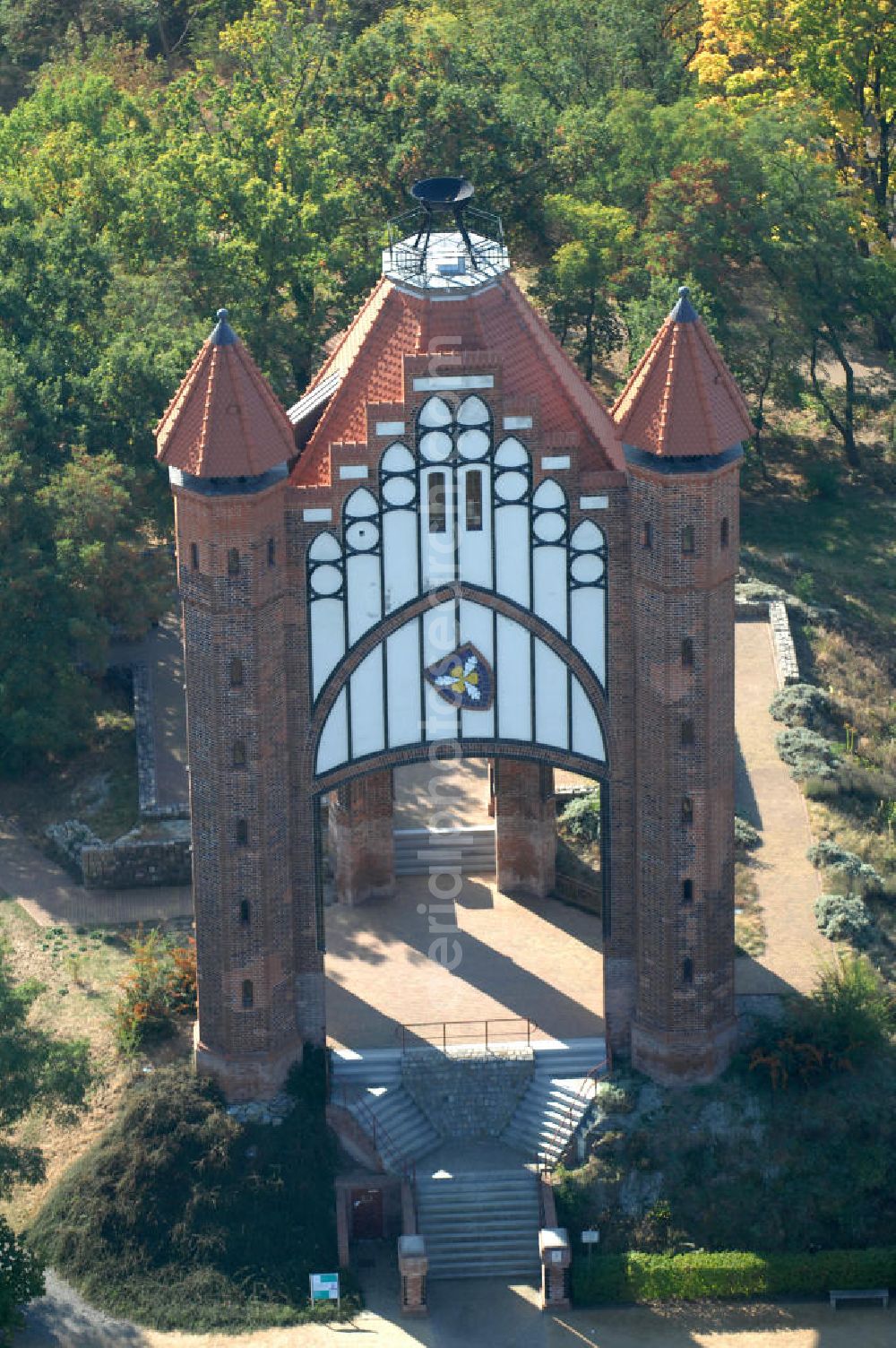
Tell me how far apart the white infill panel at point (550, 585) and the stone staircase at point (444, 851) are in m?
13.6

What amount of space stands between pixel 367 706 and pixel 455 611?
297cm

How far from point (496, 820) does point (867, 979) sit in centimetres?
1097

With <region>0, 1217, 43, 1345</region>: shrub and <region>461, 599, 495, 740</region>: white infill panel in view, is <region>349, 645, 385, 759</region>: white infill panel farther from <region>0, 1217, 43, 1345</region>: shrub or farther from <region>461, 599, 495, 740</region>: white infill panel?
<region>0, 1217, 43, 1345</region>: shrub

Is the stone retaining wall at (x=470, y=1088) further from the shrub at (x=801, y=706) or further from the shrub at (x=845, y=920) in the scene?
the shrub at (x=801, y=706)

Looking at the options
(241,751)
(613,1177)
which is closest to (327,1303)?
(613,1177)

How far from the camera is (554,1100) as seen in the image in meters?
67.1

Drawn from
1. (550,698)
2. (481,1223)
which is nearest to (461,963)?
(481,1223)

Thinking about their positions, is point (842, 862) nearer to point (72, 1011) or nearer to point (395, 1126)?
point (395, 1126)

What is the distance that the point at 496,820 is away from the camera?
7494cm

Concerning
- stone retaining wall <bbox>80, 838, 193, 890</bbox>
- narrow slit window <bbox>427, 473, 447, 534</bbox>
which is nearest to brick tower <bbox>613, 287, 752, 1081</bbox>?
narrow slit window <bbox>427, 473, 447, 534</bbox>

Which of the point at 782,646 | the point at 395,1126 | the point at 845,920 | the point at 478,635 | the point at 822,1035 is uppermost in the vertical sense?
the point at 478,635

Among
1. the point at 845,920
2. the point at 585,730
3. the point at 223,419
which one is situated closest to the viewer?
the point at 223,419

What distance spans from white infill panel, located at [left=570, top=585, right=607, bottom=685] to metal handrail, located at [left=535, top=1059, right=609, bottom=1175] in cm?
944

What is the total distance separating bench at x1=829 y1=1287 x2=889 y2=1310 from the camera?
64500 millimetres
